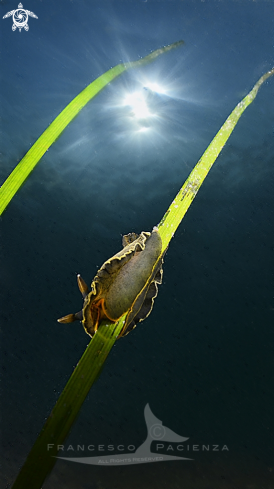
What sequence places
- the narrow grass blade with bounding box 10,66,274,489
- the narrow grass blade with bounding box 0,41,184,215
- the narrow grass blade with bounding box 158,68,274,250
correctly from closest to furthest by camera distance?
1. the narrow grass blade with bounding box 10,66,274,489
2. the narrow grass blade with bounding box 158,68,274,250
3. the narrow grass blade with bounding box 0,41,184,215

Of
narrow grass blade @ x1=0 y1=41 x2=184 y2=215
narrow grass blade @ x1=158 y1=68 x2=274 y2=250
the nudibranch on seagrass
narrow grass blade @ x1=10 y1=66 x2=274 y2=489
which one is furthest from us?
narrow grass blade @ x1=0 y1=41 x2=184 y2=215

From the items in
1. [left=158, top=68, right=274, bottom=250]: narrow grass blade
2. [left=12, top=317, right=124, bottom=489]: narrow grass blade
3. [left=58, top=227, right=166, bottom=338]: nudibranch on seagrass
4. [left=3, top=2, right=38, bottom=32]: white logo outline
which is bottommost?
[left=12, top=317, right=124, bottom=489]: narrow grass blade

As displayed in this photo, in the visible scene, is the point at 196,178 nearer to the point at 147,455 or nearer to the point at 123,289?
the point at 123,289

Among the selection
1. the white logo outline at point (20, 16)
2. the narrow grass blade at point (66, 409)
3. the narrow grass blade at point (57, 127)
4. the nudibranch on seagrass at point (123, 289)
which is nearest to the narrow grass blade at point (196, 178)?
the nudibranch on seagrass at point (123, 289)

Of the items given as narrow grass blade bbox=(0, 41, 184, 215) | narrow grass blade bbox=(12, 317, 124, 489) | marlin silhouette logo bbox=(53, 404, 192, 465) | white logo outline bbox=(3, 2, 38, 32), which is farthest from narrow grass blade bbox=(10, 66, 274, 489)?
white logo outline bbox=(3, 2, 38, 32)

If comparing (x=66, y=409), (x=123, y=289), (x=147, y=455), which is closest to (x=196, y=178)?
(x=123, y=289)

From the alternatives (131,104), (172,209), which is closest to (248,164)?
(172,209)

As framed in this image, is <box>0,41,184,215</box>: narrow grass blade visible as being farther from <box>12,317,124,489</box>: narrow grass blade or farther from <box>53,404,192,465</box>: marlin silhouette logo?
<box>53,404,192,465</box>: marlin silhouette logo
